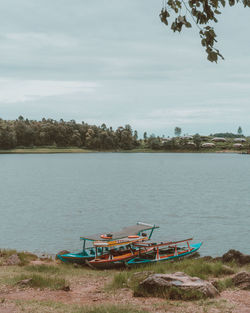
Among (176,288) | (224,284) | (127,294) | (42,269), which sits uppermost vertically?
(176,288)

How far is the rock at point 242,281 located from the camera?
1421cm

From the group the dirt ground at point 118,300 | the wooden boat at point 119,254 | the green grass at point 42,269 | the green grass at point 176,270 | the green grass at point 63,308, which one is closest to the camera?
the green grass at point 63,308

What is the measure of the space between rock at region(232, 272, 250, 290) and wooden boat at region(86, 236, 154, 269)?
32.9 ft

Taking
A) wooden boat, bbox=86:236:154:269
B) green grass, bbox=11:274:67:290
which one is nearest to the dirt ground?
green grass, bbox=11:274:67:290

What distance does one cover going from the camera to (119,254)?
81.7ft

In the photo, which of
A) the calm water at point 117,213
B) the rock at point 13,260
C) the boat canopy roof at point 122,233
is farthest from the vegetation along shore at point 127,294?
the calm water at point 117,213

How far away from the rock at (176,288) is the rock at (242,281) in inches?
70.4

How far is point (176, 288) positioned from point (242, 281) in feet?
11.1

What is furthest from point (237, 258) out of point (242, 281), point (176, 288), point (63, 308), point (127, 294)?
point (63, 308)

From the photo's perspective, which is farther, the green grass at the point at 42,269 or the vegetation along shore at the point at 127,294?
the green grass at the point at 42,269

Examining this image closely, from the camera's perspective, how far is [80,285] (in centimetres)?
1670

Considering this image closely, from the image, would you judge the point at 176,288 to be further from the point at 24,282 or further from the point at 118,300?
the point at 24,282

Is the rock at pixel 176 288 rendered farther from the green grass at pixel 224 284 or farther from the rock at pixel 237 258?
the rock at pixel 237 258

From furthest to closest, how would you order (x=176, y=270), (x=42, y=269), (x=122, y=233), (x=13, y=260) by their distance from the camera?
(x=122, y=233) < (x=13, y=260) < (x=42, y=269) < (x=176, y=270)
